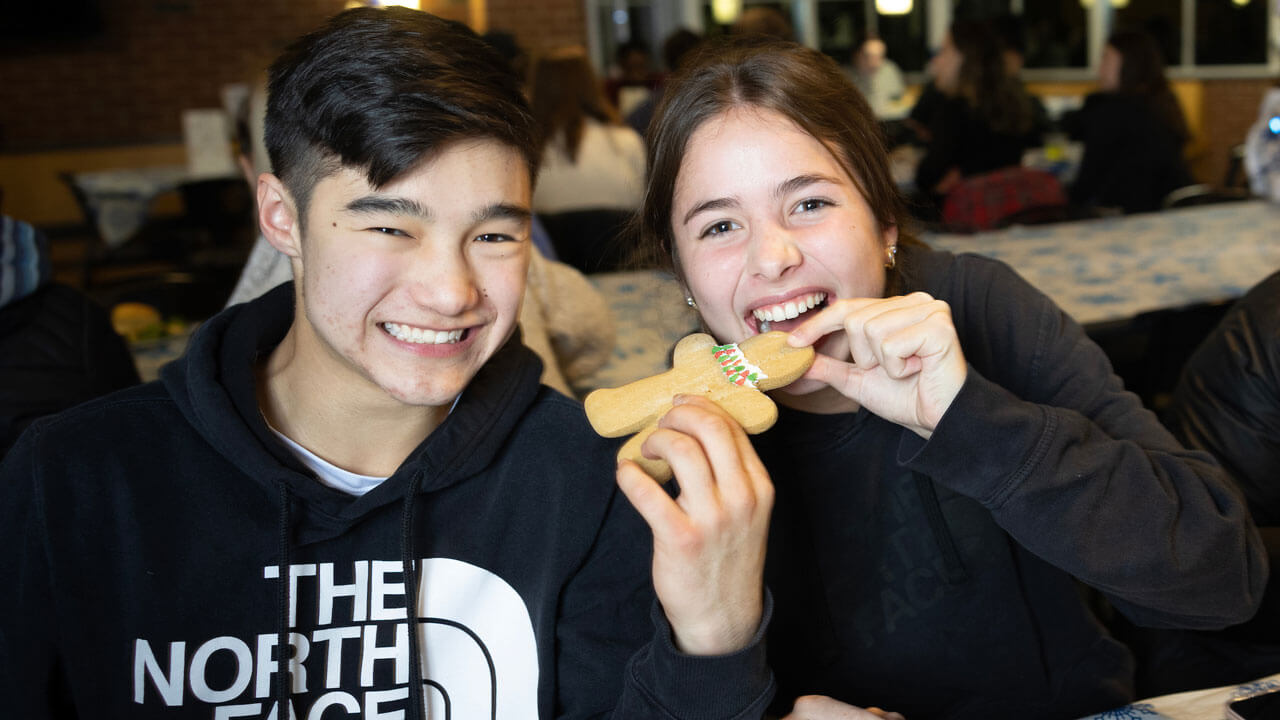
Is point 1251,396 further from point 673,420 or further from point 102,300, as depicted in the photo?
point 102,300

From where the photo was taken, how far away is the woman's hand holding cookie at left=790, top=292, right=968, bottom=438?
44.3 inches

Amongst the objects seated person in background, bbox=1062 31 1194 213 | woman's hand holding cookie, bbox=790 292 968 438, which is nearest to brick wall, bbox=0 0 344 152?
seated person in background, bbox=1062 31 1194 213

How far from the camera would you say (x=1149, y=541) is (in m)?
1.14

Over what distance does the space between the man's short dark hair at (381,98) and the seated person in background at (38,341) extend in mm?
970

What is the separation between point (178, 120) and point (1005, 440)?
8.47 metres

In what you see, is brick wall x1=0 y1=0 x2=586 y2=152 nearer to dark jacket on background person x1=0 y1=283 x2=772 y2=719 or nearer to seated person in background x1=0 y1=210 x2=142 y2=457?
seated person in background x1=0 y1=210 x2=142 y2=457

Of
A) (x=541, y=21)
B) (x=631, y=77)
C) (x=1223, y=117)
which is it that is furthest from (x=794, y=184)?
(x=1223, y=117)

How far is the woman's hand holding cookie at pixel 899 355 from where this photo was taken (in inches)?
44.3

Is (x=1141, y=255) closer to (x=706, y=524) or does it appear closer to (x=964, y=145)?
(x=964, y=145)

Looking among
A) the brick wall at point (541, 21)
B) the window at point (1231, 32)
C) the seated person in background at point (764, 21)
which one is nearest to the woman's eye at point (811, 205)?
the seated person in background at point (764, 21)

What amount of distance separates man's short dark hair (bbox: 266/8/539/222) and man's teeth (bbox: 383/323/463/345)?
0.56 ft

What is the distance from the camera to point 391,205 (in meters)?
1.11

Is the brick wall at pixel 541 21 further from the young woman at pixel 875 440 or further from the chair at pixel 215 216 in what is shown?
the young woman at pixel 875 440

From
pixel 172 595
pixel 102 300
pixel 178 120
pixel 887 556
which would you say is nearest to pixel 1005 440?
pixel 887 556
